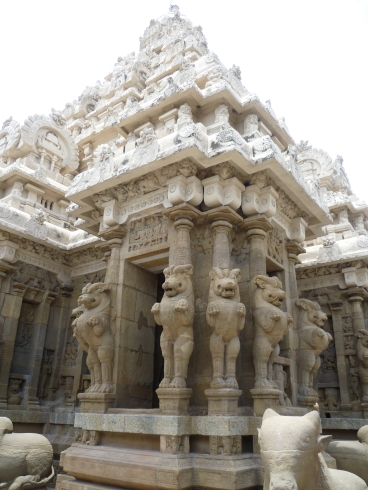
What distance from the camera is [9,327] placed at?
12367 mm

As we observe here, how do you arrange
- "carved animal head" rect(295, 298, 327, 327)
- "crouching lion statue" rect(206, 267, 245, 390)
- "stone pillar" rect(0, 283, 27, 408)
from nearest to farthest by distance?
"crouching lion statue" rect(206, 267, 245, 390) < "carved animal head" rect(295, 298, 327, 327) < "stone pillar" rect(0, 283, 27, 408)

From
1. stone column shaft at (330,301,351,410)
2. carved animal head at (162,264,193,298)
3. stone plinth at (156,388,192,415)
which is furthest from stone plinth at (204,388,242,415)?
stone column shaft at (330,301,351,410)

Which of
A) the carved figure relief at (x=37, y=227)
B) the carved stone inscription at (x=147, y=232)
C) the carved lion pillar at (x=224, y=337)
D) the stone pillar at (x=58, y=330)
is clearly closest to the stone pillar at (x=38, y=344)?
the stone pillar at (x=58, y=330)

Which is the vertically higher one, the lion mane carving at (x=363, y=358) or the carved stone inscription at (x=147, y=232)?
the carved stone inscription at (x=147, y=232)

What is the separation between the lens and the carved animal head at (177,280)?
289 inches

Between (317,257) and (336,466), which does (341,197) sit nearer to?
(317,257)

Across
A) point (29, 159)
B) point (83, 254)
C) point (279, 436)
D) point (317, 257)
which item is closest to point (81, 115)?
point (29, 159)

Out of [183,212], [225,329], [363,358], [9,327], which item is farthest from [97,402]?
[363,358]

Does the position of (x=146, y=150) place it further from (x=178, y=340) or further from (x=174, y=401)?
(x=174, y=401)

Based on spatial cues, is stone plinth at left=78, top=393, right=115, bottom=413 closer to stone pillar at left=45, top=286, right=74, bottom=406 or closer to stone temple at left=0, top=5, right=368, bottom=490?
stone temple at left=0, top=5, right=368, bottom=490

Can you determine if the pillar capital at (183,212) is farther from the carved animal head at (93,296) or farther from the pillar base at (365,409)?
the pillar base at (365,409)

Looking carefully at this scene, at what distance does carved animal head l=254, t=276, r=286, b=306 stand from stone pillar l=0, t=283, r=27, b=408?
8.04 metres

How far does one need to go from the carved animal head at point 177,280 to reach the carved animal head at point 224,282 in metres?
0.42

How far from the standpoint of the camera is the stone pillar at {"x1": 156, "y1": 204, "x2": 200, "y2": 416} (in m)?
6.87
